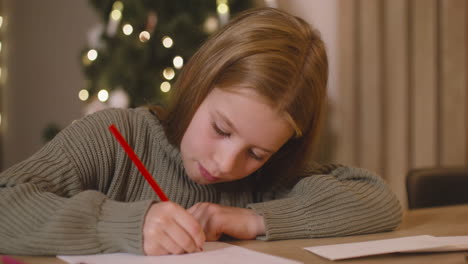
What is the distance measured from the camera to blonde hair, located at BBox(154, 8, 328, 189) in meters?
0.92

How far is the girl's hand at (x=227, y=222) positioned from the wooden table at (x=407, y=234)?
0.02m

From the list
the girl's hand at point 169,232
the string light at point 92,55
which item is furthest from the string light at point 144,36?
the girl's hand at point 169,232

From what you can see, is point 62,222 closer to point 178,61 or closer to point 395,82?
point 178,61

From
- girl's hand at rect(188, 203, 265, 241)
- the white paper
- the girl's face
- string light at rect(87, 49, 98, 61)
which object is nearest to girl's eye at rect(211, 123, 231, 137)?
the girl's face

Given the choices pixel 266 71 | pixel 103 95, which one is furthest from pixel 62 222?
pixel 103 95

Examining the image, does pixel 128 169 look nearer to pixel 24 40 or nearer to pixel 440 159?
pixel 440 159

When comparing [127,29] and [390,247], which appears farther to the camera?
[127,29]

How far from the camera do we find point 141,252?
28.0 inches

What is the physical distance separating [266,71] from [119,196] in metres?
0.36

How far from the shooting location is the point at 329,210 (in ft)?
3.15

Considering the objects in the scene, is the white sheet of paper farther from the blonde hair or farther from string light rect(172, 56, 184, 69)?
string light rect(172, 56, 184, 69)

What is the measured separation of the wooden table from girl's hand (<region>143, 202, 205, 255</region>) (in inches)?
4.1

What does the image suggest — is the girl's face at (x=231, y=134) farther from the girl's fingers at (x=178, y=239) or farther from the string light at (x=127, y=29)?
the string light at (x=127, y=29)

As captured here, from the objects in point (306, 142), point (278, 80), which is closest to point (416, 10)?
point (306, 142)
